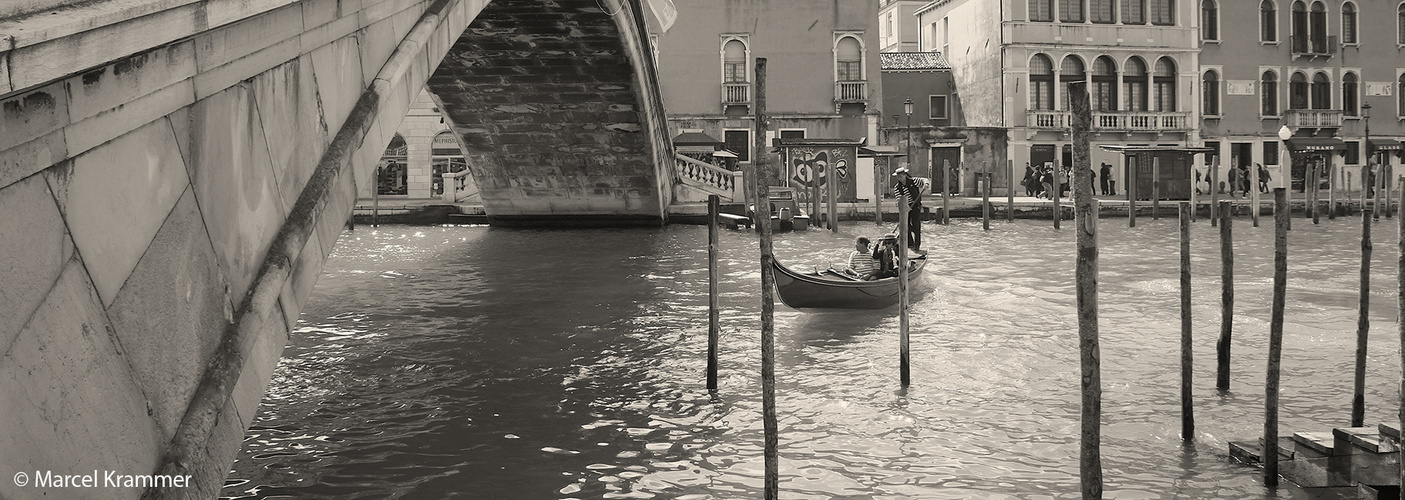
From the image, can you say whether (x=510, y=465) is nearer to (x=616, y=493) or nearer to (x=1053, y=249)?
(x=616, y=493)

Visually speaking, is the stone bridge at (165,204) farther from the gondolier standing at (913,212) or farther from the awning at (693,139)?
the awning at (693,139)

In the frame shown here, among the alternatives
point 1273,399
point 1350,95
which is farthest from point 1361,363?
point 1350,95

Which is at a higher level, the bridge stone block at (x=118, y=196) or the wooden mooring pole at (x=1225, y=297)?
the bridge stone block at (x=118, y=196)

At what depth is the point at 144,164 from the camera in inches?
97.5

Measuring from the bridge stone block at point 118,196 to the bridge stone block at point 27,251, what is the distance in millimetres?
38

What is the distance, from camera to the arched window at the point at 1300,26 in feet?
78.7

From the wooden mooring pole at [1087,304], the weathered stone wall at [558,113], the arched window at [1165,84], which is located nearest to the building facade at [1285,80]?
the arched window at [1165,84]

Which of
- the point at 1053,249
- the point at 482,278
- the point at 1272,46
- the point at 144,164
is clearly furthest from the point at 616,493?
the point at 1272,46

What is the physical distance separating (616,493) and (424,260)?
9.02 metres

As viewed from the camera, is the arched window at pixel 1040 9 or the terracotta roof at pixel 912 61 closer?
the arched window at pixel 1040 9

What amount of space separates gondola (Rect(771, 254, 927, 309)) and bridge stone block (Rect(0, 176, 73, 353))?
604 centimetres

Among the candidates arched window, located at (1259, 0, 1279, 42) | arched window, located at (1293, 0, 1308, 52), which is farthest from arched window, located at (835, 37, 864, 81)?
arched window, located at (1293, 0, 1308, 52)

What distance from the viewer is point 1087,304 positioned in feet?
12.6
